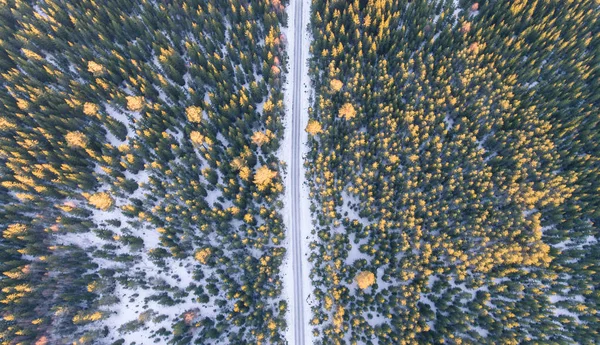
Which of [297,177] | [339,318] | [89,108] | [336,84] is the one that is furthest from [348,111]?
[89,108]

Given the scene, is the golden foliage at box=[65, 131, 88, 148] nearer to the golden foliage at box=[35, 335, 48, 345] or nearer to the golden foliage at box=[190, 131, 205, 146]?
the golden foliage at box=[190, 131, 205, 146]

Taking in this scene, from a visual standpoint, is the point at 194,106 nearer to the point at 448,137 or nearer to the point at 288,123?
the point at 288,123

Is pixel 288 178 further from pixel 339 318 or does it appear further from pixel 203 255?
pixel 339 318

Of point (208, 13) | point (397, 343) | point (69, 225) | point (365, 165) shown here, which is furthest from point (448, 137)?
point (69, 225)

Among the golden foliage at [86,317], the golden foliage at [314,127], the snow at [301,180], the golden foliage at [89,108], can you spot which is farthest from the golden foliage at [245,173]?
the golden foliage at [89,108]

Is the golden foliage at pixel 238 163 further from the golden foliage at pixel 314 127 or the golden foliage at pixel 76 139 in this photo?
the golden foliage at pixel 76 139

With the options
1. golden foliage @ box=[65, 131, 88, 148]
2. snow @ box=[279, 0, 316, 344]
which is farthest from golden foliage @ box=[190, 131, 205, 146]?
golden foliage @ box=[65, 131, 88, 148]
